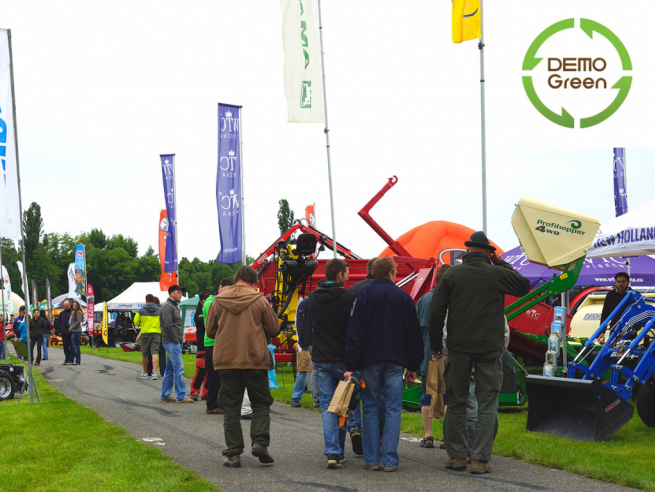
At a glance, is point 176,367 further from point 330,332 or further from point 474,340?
point 474,340

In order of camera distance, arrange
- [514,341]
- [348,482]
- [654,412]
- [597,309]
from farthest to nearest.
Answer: [597,309]
[514,341]
[654,412]
[348,482]

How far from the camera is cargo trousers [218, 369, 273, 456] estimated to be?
21.8 feet

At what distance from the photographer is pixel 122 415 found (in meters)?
10.5

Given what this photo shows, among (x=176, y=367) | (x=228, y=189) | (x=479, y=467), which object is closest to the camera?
(x=479, y=467)

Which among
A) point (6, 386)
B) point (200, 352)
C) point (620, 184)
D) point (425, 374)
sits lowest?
point (6, 386)

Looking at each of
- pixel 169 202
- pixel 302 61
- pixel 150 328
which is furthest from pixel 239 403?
pixel 169 202

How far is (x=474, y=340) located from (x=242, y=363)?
2110 mm

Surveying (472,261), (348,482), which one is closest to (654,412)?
(472,261)

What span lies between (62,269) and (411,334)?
119 m

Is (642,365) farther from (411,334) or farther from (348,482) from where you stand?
(348,482)

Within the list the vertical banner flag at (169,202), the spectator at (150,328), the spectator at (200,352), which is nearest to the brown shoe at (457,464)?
the spectator at (200,352)

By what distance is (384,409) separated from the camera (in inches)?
254

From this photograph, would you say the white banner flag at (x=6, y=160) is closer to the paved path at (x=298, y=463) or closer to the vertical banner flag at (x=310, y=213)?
the paved path at (x=298, y=463)

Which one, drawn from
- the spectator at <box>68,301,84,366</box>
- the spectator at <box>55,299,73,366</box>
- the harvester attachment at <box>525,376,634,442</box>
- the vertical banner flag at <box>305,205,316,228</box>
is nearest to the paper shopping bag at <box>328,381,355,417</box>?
the harvester attachment at <box>525,376,634,442</box>
